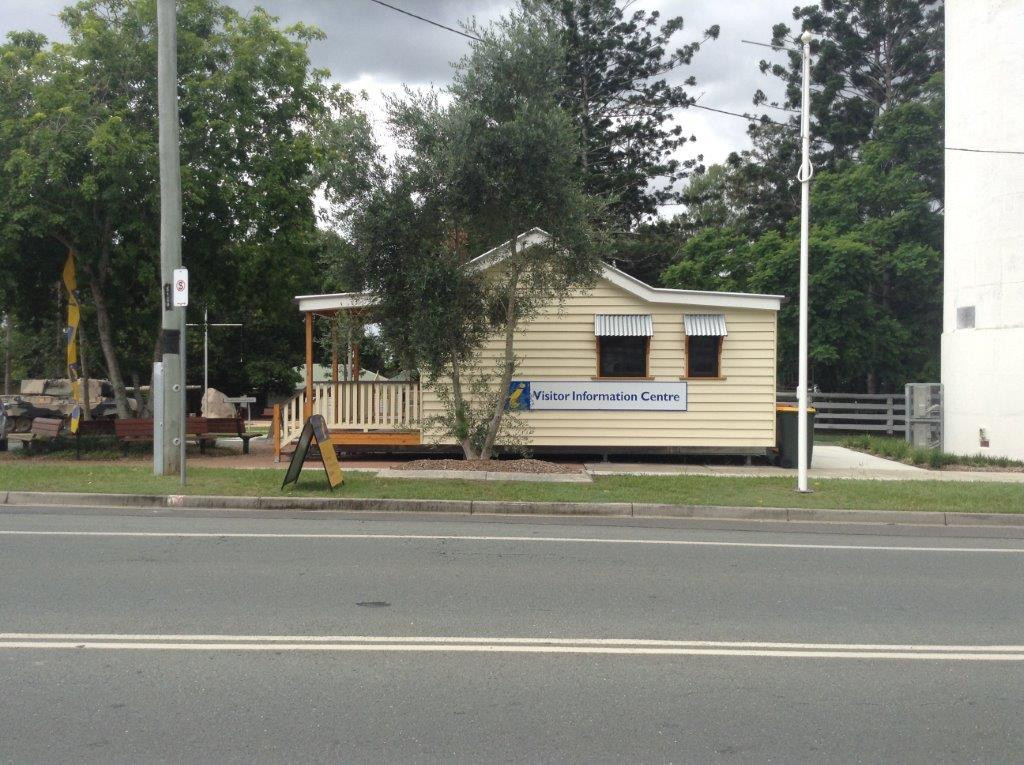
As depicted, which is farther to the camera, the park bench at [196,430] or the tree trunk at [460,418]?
the park bench at [196,430]

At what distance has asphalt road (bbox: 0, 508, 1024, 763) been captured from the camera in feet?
14.9

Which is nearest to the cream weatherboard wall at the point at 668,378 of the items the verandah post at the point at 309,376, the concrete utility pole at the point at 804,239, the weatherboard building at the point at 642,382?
the weatherboard building at the point at 642,382

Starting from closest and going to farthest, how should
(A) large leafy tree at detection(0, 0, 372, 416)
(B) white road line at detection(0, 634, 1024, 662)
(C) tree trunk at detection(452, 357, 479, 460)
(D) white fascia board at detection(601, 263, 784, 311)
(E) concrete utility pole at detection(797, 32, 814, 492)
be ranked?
(B) white road line at detection(0, 634, 1024, 662) < (E) concrete utility pole at detection(797, 32, 814, 492) < (C) tree trunk at detection(452, 357, 479, 460) < (A) large leafy tree at detection(0, 0, 372, 416) < (D) white fascia board at detection(601, 263, 784, 311)

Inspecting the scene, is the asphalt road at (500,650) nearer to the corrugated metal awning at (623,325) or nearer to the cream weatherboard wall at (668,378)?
the cream weatherboard wall at (668,378)

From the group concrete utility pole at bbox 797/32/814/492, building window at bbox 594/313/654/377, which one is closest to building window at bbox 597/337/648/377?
building window at bbox 594/313/654/377

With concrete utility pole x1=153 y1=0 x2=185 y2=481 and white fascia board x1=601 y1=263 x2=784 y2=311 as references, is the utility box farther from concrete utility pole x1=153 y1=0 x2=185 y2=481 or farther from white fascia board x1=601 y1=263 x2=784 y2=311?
concrete utility pole x1=153 y1=0 x2=185 y2=481

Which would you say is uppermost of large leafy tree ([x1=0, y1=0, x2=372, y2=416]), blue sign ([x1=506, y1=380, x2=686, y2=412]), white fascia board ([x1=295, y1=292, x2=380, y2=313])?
large leafy tree ([x1=0, y1=0, x2=372, y2=416])

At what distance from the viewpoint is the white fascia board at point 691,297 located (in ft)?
57.2

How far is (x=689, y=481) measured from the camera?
566 inches

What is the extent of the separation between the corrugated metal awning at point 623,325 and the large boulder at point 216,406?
18.1 metres

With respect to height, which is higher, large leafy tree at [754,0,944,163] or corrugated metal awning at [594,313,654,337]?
large leafy tree at [754,0,944,163]

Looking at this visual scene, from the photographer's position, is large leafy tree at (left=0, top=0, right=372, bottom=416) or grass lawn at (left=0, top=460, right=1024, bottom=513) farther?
large leafy tree at (left=0, top=0, right=372, bottom=416)

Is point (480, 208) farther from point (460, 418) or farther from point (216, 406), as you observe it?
point (216, 406)

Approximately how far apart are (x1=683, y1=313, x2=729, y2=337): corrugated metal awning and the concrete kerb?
5842mm
